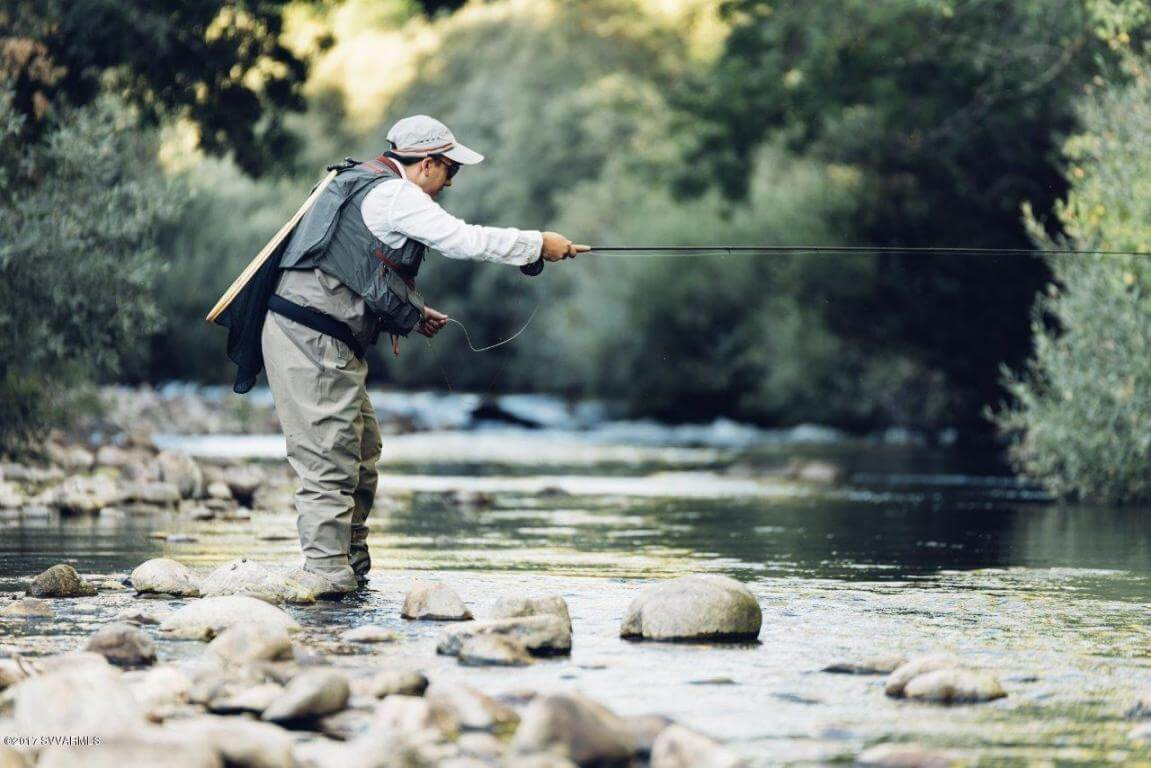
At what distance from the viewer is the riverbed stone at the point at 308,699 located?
4.80 metres

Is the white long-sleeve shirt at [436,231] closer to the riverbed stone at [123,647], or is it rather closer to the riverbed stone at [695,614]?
the riverbed stone at [695,614]

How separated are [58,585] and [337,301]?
1.59m

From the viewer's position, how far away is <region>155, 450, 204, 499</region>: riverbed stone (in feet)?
46.6

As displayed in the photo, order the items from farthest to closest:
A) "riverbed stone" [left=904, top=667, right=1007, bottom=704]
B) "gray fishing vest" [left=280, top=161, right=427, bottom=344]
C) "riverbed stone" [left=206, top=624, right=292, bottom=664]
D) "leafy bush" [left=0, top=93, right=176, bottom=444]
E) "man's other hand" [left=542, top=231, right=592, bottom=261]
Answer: "leafy bush" [left=0, top=93, right=176, bottom=444] → "gray fishing vest" [left=280, top=161, right=427, bottom=344] → "man's other hand" [left=542, top=231, right=592, bottom=261] → "riverbed stone" [left=206, top=624, right=292, bottom=664] → "riverbed stone" [left=904, top=667, right=1007, bottom=704]

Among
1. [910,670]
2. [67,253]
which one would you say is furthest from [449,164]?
[67,253]

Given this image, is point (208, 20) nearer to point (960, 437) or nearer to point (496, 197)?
point (960, 437)

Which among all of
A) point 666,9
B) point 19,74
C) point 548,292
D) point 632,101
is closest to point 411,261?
point 19,74

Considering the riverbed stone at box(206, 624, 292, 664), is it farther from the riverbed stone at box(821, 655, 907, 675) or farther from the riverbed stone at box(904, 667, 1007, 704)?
the riverbed stone at box(904, 667, 1007, 704)

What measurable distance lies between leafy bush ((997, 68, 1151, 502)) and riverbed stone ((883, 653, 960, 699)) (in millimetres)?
8700

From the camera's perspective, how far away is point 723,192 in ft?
89.0

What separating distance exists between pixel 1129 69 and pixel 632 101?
24.8 meters

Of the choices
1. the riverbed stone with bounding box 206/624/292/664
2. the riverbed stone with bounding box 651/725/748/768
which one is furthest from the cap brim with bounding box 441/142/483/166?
the riverbed stone with bounding box 651/725/748/768

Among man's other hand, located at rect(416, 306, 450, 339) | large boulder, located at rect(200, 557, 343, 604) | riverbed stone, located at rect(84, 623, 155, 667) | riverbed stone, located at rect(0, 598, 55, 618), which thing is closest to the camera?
riverbed stone, located at rect(84, 623, 155, 667)

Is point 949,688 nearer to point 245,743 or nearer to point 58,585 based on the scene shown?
point 245,743
